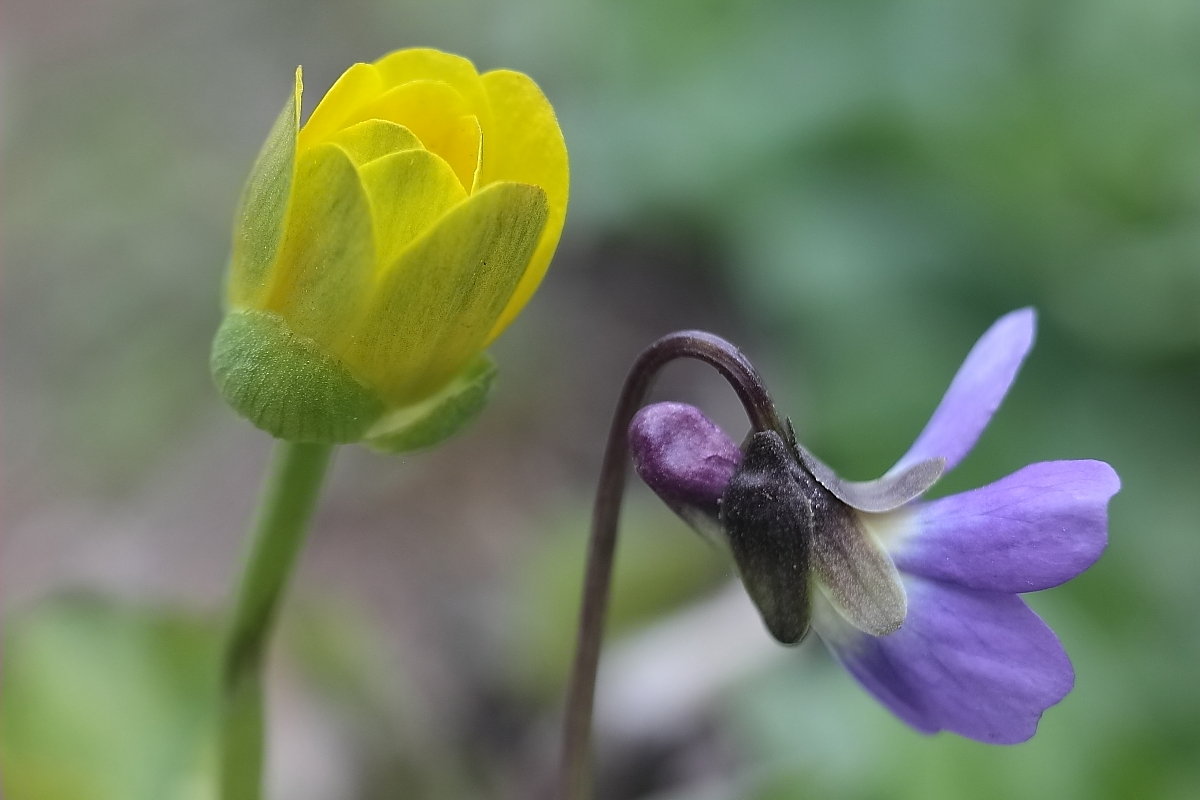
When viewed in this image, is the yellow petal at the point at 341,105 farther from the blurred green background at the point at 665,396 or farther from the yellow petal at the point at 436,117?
the blurred green background at the point at 665,396

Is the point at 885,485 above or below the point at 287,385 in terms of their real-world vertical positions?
below

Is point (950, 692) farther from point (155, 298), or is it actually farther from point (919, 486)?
point (155, 298)

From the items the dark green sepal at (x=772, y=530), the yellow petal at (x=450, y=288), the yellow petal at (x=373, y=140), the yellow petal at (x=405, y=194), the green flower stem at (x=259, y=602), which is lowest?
the green flower stem at (x=259, y=602)

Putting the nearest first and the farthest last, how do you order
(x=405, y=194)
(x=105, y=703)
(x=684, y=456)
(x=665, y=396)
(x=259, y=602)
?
1. (x=405, y=194)
2. (x=684, y=456)
3. (x=259, y=602)
4. (x=105, y=703)
5. (x=665, y=396)

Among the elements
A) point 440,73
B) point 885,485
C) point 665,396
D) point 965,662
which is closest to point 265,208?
point 440,73

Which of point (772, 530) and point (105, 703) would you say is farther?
point (105, 703)

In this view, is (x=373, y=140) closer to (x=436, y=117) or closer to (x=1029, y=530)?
(x=436, y=117)

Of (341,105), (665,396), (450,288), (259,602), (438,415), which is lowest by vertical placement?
(665,396)

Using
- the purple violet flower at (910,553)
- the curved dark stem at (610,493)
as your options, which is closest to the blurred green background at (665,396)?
the curved dark stem at (610,493)
